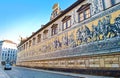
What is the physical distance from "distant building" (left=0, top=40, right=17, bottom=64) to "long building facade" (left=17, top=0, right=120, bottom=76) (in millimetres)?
58562

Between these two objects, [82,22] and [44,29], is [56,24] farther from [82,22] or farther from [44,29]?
[82,22]

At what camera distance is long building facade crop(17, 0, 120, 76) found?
508 inches

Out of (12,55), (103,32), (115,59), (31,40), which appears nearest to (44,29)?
(31,40)

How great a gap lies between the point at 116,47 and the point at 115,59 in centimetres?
Answer: 98

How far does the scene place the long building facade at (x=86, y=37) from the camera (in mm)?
12906

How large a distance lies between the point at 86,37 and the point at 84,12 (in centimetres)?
317

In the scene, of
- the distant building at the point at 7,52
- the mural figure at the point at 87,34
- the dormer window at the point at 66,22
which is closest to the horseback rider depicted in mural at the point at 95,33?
the mural figure at the point at 87,34

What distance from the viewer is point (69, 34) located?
64.8 ft

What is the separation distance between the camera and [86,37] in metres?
16.1

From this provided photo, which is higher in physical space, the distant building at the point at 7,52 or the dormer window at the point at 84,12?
the dormer window at the point at 84,12

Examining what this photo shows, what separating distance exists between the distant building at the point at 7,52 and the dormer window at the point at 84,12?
68.4 metres

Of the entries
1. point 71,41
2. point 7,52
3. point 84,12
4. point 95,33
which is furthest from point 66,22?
point 7,52

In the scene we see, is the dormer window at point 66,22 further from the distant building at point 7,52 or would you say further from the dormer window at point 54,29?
the distant building at point 7,52

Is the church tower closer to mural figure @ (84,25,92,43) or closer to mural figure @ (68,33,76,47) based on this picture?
mural figure @ (68,33,76,47)
